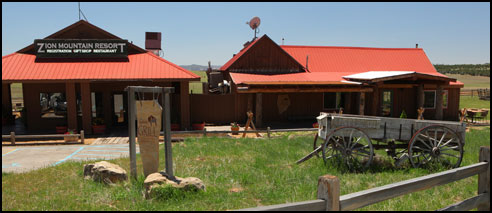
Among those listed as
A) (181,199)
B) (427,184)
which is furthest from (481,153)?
(181,199)

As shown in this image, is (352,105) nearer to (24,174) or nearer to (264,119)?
(264,119)

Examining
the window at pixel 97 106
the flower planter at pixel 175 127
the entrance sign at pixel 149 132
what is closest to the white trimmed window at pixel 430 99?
the flower planter at pixel 175 127

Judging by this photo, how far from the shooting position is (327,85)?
18906 mm

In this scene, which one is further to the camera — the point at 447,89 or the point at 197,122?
the point at 447,89

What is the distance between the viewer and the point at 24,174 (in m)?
8.26

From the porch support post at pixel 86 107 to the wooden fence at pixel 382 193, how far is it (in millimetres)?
15423

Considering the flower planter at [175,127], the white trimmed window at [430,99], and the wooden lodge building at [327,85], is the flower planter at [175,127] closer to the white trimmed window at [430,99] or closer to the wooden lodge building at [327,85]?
the wooden lodge building at [327,85]

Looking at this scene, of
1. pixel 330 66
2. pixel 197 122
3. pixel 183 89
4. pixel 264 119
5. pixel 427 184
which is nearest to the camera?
pixel 427 184

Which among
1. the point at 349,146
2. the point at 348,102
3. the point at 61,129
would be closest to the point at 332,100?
the point at 348,102

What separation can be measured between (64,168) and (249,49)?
1440 centimetres

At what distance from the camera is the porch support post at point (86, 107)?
16.3 m

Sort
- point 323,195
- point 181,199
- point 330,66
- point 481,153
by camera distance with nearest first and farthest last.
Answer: point 323,195, point 481,153, point 181,199, point 330,66

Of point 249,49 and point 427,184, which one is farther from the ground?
point 249,49

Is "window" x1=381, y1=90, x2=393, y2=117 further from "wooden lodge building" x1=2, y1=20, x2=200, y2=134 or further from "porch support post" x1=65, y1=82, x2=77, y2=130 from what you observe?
"porch support post" x1=65, y1=82, x2=77, y2=130
